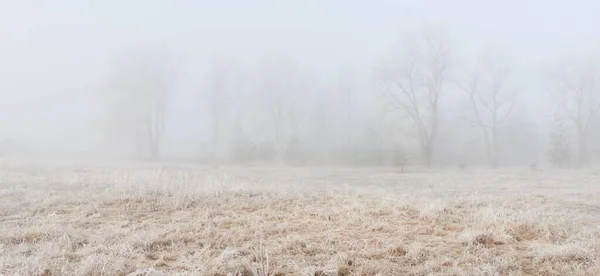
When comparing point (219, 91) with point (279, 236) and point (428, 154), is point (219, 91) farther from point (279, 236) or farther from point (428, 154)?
point (279, 236)

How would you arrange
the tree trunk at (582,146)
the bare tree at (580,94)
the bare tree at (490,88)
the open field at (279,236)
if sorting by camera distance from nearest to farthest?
the open field at (279,236) → the tree trunk at (582,146) → the bare tree at (580,94) → the bare tree at (490,88)

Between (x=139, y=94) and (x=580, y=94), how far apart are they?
3789 cm

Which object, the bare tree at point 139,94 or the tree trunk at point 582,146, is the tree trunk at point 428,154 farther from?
the bare tree at point 139,94

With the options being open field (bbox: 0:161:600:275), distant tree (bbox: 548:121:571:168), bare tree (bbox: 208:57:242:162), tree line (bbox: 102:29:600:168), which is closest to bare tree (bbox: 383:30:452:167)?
tree line (bbox: 102:29:600:168)

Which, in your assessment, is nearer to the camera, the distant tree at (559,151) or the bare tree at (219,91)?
the distant tree at (559,151)

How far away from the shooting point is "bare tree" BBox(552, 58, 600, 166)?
33.6 metres

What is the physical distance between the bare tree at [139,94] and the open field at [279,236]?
99.3 feet

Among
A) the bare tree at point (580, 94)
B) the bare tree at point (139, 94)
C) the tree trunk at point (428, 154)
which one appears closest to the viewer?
the tree trunk at point (428, 154)

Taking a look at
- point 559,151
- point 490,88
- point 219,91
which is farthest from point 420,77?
point 219,91

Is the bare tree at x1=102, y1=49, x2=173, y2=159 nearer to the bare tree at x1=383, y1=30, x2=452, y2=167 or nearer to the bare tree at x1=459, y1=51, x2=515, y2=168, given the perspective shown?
the bare tree at x1=383, y1=30, x2=452, y2=167

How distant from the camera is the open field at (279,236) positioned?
441cm

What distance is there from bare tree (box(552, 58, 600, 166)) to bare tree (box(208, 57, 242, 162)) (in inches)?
1142

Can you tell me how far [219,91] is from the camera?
40.5 meters

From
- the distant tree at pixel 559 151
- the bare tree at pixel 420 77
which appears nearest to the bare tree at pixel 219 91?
the bare tree at pixel 420 77
